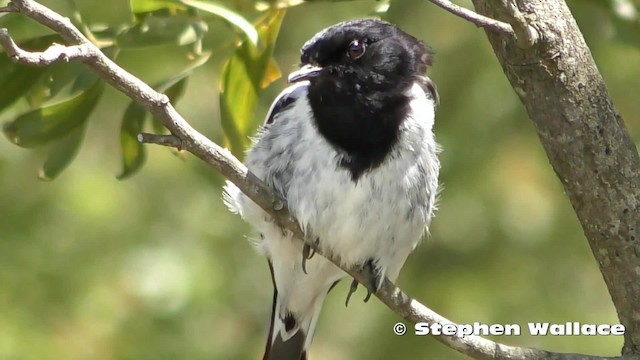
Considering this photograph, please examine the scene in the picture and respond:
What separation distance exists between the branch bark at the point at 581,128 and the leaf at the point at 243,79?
2.69 ft

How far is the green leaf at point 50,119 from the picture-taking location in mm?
2631

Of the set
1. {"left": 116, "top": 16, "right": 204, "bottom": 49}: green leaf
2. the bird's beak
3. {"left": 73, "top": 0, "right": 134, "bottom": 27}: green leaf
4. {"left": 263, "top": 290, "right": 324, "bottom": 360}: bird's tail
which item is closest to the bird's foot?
{"left": 263, "top": 290, "right": 324, "bottom": 360}: bird's tail

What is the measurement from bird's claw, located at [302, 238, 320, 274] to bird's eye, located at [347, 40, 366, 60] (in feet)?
1.72

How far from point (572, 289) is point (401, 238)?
1684 mm

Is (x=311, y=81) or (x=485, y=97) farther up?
(x=311, y=81)

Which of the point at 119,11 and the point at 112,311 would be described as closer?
the point at 119,11

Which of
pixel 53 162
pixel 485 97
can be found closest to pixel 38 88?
pixel 53 162

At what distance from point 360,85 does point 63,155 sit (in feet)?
2.69

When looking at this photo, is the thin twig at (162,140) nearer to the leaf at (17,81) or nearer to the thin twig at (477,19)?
the thin twig at (477,19)

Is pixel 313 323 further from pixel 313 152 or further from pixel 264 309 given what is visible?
pixel 264 309

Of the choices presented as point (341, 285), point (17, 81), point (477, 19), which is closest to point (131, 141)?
point (17, 81)

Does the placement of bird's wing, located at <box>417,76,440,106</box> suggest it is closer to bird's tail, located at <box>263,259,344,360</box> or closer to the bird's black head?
the bird's black head

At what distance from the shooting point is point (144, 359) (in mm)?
4129

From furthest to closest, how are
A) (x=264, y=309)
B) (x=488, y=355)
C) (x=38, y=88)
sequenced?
(x=264, y=309), (x=38, y=88), (x=488, y=355)
